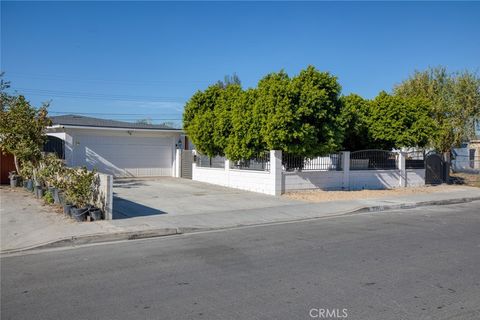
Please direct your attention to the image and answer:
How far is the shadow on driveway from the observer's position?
40.3 feet

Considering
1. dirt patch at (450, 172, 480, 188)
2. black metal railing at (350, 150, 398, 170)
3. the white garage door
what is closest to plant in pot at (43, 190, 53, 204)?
the white garage door

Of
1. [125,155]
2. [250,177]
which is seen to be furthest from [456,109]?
[125,155]

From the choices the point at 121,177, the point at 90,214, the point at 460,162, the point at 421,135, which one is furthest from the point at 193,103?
the point at 460,162

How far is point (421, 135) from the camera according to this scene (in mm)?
22578

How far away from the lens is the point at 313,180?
19469 mm

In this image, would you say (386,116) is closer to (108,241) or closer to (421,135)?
(421,135)

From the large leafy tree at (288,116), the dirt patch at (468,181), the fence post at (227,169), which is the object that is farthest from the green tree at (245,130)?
the dirt patch at (468,181)

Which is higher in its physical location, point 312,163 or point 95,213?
point 312,163

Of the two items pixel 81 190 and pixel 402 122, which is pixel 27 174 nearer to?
pixel 81 190

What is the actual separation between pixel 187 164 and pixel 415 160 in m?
12.6

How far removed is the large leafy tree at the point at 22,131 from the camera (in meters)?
17.1

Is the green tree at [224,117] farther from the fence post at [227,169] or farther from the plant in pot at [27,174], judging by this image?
the plant in pot at [27,174]

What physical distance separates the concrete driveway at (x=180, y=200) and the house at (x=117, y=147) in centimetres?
428

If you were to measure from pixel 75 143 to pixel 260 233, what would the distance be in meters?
16.0
